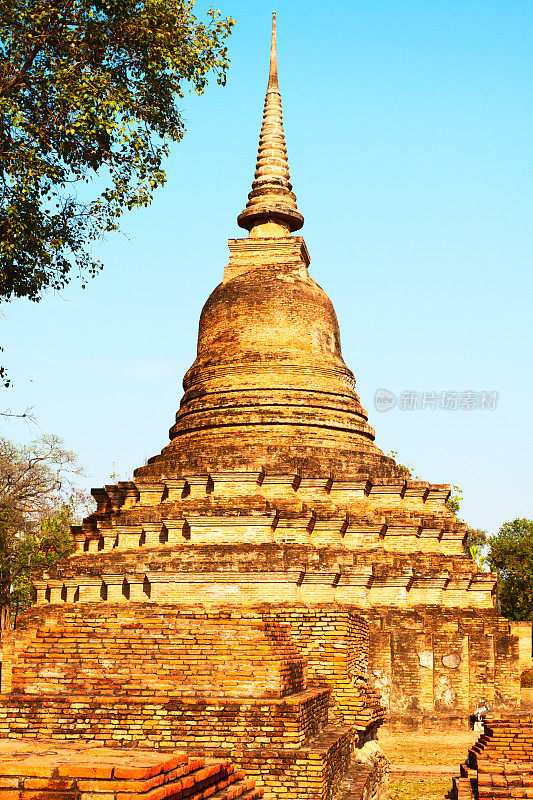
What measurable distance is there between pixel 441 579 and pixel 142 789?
1288 cm

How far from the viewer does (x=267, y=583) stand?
51.7ft

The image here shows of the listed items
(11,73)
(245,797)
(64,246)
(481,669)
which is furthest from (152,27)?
(481,669)

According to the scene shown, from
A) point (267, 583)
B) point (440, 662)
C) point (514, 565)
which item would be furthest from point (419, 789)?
point (514, 565)

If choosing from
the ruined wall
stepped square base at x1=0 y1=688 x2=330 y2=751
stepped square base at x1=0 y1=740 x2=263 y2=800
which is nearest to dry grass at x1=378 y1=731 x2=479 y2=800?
the ruined wall

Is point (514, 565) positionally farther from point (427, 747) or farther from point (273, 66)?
point (427, 747)

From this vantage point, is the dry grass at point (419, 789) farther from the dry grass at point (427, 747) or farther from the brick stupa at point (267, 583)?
the dry grass at point (427, 747)

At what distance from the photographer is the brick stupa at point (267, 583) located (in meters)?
9.07

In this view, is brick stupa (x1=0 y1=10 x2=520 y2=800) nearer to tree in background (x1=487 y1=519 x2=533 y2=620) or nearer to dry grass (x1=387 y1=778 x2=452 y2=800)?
dry grass (x1=387 y1=778 x2=452 y2=800)

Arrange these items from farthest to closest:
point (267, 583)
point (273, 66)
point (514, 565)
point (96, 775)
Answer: point (514, 565) < point (273, 66) < point (267, 583) < point (96, 775)

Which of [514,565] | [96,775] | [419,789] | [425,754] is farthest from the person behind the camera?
[514,565]

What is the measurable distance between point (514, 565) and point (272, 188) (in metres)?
26.9

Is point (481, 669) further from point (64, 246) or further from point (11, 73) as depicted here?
point (11, 73)

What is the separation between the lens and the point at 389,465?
19.5 m

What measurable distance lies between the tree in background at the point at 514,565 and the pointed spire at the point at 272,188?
2483 cm
